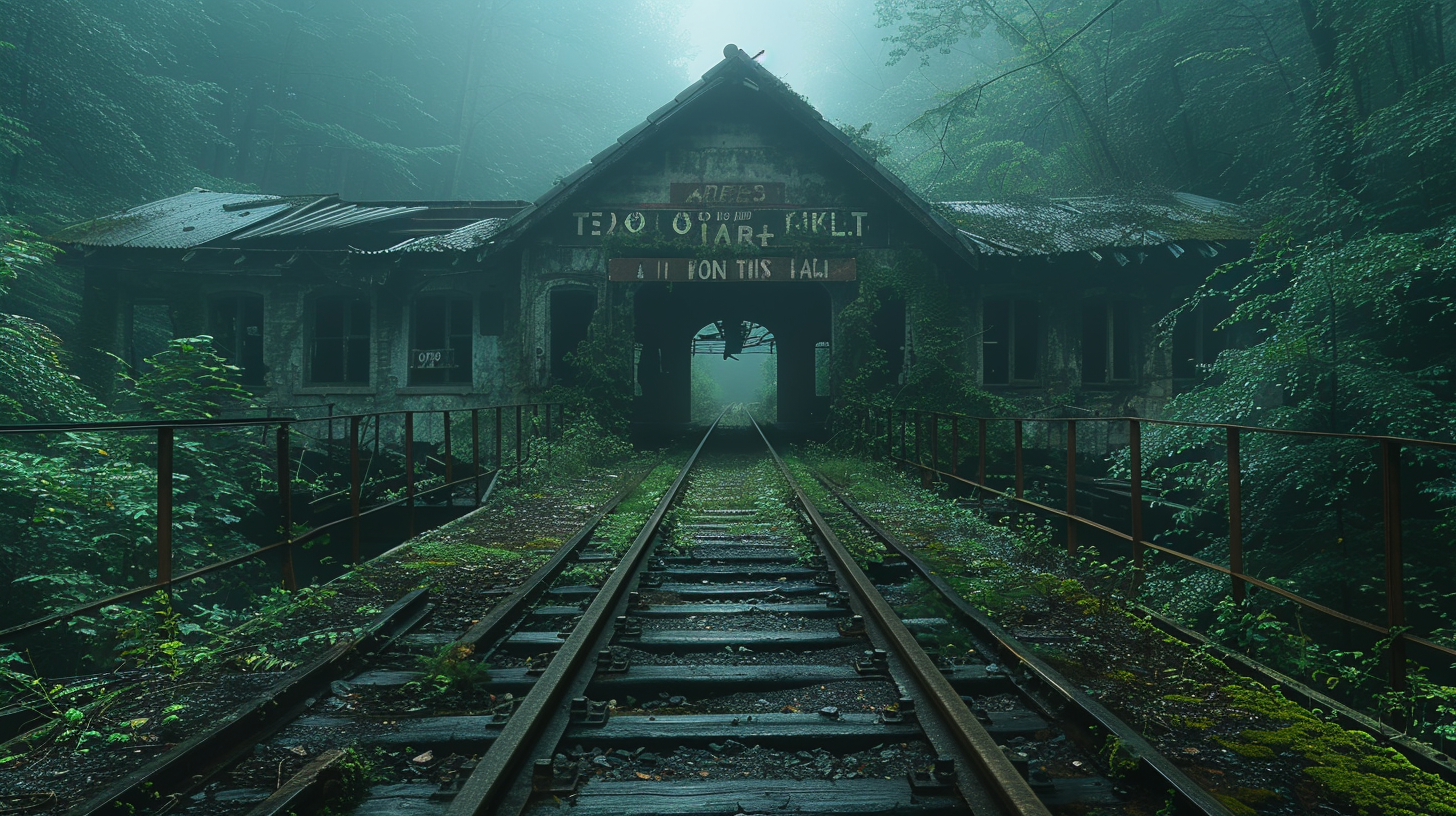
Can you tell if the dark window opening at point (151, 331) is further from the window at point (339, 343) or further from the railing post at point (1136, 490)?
the railing post at point (1136, 490)

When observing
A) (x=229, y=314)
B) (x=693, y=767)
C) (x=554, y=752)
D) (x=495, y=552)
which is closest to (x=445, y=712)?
(x=554, y=752)

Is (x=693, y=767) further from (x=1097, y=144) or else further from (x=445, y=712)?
(x=1097, y=144)

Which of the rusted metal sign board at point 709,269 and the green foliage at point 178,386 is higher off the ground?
the rusted metal sign board at point 709,269

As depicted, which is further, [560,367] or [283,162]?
[283,162]

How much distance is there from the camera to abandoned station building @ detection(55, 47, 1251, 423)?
15.2 m

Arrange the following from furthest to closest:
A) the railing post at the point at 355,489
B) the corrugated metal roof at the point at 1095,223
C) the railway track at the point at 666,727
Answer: the corrugated metal roof at the point at 1095,223, the railing post at the point at 355,489, the railway track at the point at 666,727

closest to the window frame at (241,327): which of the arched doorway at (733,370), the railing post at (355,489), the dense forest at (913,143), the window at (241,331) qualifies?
the window at (241,331)

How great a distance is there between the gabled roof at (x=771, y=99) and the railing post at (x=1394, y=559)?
11884 mm

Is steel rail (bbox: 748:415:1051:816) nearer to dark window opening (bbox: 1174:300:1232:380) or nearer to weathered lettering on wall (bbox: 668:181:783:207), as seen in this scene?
weathered lettering on wall (bbox: 668:181:783:207)

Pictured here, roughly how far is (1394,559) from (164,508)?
224 inches

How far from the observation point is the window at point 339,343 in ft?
55.5

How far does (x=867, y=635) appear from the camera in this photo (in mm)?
4078

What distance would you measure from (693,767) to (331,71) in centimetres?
4326

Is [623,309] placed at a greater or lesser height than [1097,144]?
lesser
